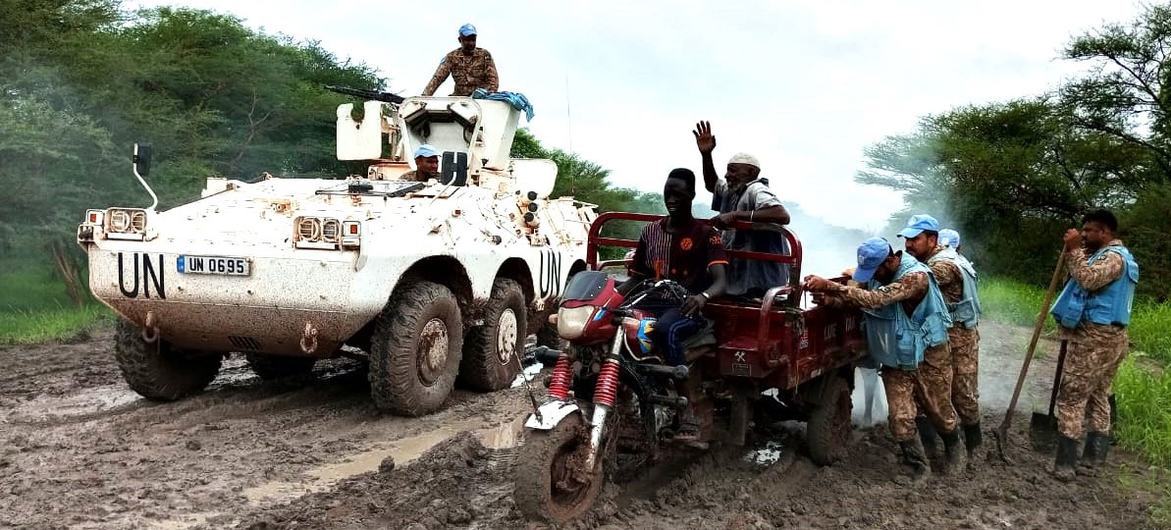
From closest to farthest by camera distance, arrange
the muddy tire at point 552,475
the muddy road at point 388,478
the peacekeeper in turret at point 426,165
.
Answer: the muddy tire at point 552,475 → the muddy road at point 388,478 → the peacekeeper in turret at point 426,165

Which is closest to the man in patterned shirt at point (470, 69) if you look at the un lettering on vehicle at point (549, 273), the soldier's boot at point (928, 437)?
the un lettering on vehicle at point (549, 273)

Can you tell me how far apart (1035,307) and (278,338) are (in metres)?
11.5

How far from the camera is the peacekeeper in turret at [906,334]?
6.12 metres

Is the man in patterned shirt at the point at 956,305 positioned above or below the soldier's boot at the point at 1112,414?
above

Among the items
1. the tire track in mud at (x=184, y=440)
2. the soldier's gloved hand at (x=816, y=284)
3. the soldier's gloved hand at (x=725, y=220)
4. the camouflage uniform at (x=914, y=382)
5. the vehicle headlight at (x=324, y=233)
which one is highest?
the soldier's gloved hand at (x=725, y=220)

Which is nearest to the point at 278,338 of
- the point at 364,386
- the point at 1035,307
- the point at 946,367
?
the point at 364,386

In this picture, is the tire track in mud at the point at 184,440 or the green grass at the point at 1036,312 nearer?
the tire track in mud at the point at 184,440

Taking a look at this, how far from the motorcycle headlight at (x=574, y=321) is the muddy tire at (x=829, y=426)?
2007 millimetres

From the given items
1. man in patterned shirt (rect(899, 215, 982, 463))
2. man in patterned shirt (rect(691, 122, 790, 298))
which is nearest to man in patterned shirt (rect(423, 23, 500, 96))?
man in patterned shirt (rect(691, 122, 790, 298))

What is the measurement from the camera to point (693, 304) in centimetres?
536

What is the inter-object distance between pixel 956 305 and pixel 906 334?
637mm

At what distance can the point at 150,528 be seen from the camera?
508 centimetres

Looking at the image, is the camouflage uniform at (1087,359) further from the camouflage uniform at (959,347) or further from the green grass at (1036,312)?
the green grass at (1036,312)

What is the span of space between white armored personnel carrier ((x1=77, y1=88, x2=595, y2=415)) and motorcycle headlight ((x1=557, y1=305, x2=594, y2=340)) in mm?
2005
